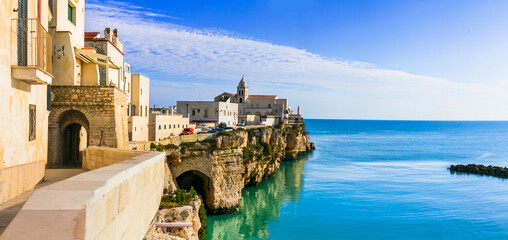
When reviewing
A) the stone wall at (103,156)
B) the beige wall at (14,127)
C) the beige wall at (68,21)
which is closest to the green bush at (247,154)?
the beige wall at (68,21)

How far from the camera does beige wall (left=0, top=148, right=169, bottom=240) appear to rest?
10.9 feet

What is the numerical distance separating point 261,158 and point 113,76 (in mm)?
21397

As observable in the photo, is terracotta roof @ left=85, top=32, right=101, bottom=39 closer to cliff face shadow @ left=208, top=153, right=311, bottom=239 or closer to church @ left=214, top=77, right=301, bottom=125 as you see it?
cliff face shadow @ left=208, top=153, right=311, bottom=239

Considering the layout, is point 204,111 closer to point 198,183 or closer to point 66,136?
point 198,183

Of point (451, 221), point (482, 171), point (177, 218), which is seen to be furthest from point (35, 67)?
point (482, 171)

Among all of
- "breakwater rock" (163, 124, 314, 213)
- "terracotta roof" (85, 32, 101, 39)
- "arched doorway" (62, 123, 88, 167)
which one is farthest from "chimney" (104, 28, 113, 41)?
"arched doorway" (62, 123, 88, 167)

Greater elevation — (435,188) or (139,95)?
(139,95)

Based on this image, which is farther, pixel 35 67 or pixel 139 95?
pixel 139 95

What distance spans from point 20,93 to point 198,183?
21.0 m

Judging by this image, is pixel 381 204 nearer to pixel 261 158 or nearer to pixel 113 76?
pixel 261 158

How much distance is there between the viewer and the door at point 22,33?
7.93 meters

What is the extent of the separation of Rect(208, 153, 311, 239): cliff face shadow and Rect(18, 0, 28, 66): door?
18.1 metres

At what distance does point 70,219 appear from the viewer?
3.39 metres

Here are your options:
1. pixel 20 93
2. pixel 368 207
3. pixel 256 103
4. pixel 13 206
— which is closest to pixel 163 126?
pixel 368 207
